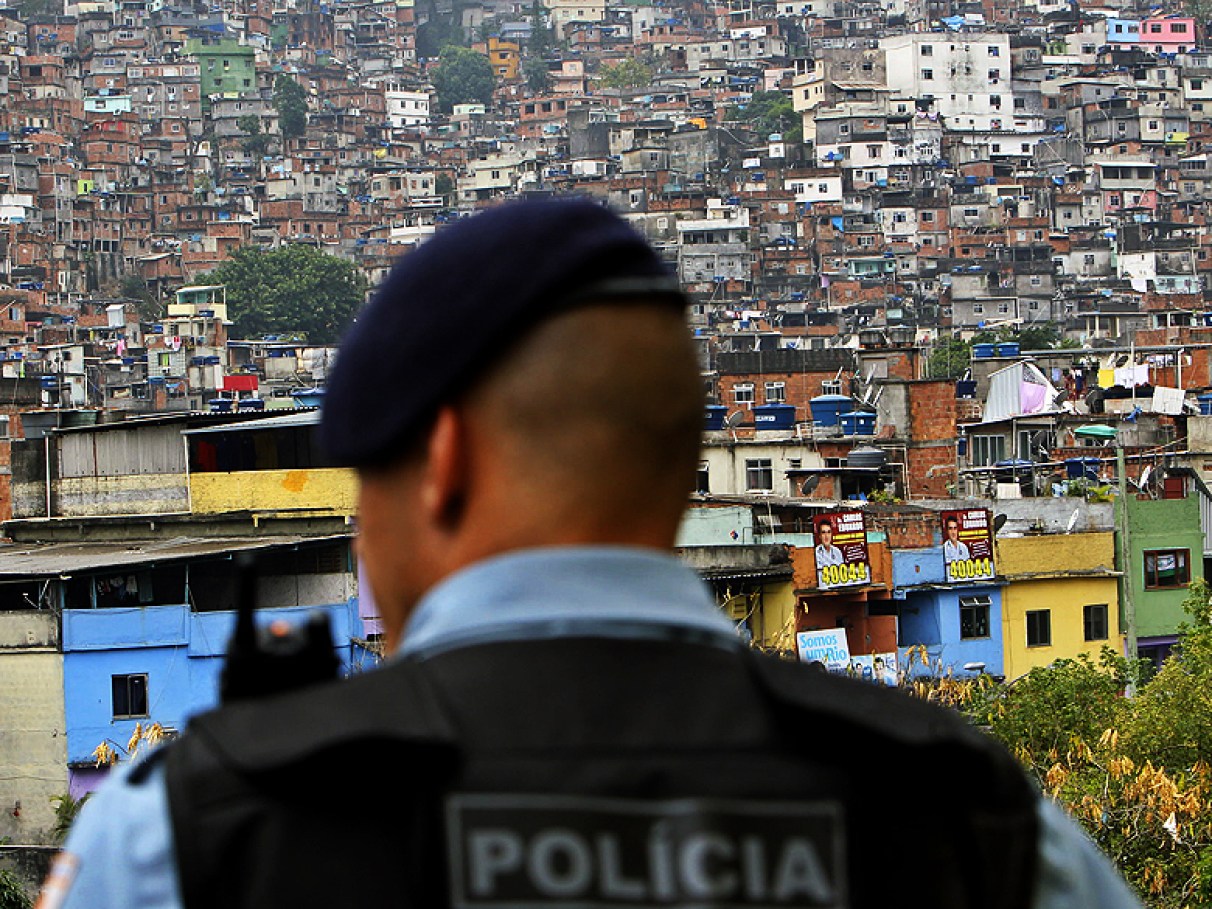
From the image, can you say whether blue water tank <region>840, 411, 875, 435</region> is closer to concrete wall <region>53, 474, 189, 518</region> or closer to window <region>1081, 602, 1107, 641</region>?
window <region>1081, 602, 1107, 641</region>

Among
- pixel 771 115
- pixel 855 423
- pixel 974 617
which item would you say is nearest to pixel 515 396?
pixel 974 617

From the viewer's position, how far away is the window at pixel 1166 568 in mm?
25688

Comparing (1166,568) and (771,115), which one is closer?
(1166,568)

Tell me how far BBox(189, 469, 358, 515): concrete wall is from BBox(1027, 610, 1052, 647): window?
24.0 feet

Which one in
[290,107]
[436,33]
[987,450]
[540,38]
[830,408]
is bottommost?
[987,450]

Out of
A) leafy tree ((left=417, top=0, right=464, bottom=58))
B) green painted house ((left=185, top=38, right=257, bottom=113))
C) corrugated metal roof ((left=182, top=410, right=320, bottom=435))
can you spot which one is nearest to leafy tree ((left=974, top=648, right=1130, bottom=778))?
corrugated metal roof ((left=182, top=410, right=320, bottom=435))

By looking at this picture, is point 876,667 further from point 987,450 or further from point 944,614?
point 987,450

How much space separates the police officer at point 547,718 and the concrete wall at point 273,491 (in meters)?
21.2

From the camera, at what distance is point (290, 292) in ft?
269

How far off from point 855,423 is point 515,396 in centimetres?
3026

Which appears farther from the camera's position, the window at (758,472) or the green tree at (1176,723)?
the window at (758,472)

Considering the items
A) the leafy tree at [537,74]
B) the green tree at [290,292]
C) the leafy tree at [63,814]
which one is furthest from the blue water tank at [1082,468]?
the leafy tree at [537,74]

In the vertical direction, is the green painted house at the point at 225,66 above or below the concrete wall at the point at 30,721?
above

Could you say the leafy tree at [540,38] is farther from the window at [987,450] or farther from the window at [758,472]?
the window at [758,472]
